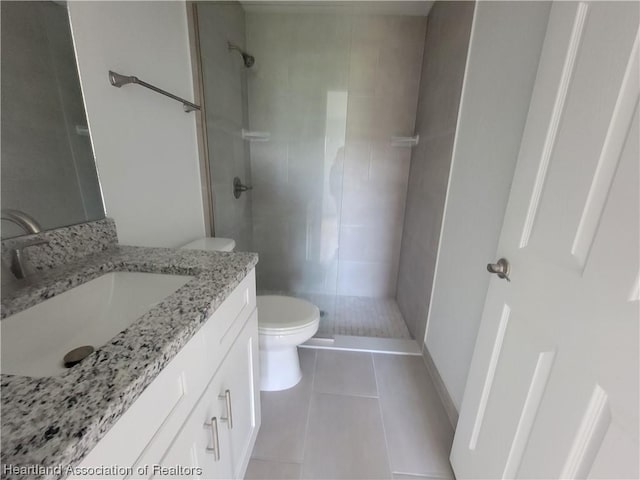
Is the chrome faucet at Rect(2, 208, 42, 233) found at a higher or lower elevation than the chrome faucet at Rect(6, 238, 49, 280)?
higher

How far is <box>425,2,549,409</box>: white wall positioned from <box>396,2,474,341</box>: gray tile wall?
0.37 ft

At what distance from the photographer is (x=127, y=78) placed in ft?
3.23

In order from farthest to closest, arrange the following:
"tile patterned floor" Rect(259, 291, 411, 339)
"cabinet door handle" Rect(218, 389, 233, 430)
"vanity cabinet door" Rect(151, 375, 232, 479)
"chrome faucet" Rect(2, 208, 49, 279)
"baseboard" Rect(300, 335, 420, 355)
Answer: "tile patterned floor" Rect(259, 291, 411, 339) → "baseboard" Rect(300, 335, 420, 355) → "cabinet door handle" Rect(218, 389, 233, 430) → "chrome faucet" Rect(2, 208, 49, 279) → "vanity cabinet door" Rect(151, 375, 232, 479)

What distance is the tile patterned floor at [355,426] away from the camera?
116 cm

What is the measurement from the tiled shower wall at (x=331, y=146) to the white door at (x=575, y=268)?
1.61 m

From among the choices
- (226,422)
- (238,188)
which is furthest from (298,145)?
(226,422)

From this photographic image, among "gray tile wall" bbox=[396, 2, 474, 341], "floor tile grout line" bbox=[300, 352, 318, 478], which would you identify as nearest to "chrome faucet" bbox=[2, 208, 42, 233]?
"floor tile grout line" bbox=[300, 352, 318, 478]

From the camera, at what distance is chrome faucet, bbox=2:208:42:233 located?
2.19 feet

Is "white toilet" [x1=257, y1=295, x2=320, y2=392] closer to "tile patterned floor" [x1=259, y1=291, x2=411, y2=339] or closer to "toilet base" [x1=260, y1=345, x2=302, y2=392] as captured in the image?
"toilet base" [x1=260, y1=345, x2=302, y2=392]

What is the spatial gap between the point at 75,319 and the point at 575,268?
1.26m

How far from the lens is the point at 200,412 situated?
67 cm

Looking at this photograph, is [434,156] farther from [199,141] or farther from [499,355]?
[199,141]

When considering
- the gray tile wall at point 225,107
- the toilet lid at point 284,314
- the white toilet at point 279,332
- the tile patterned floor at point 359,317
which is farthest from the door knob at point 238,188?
the tile patterned floor at point 359,317

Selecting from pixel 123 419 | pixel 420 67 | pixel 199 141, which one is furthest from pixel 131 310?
pixel 420 67
